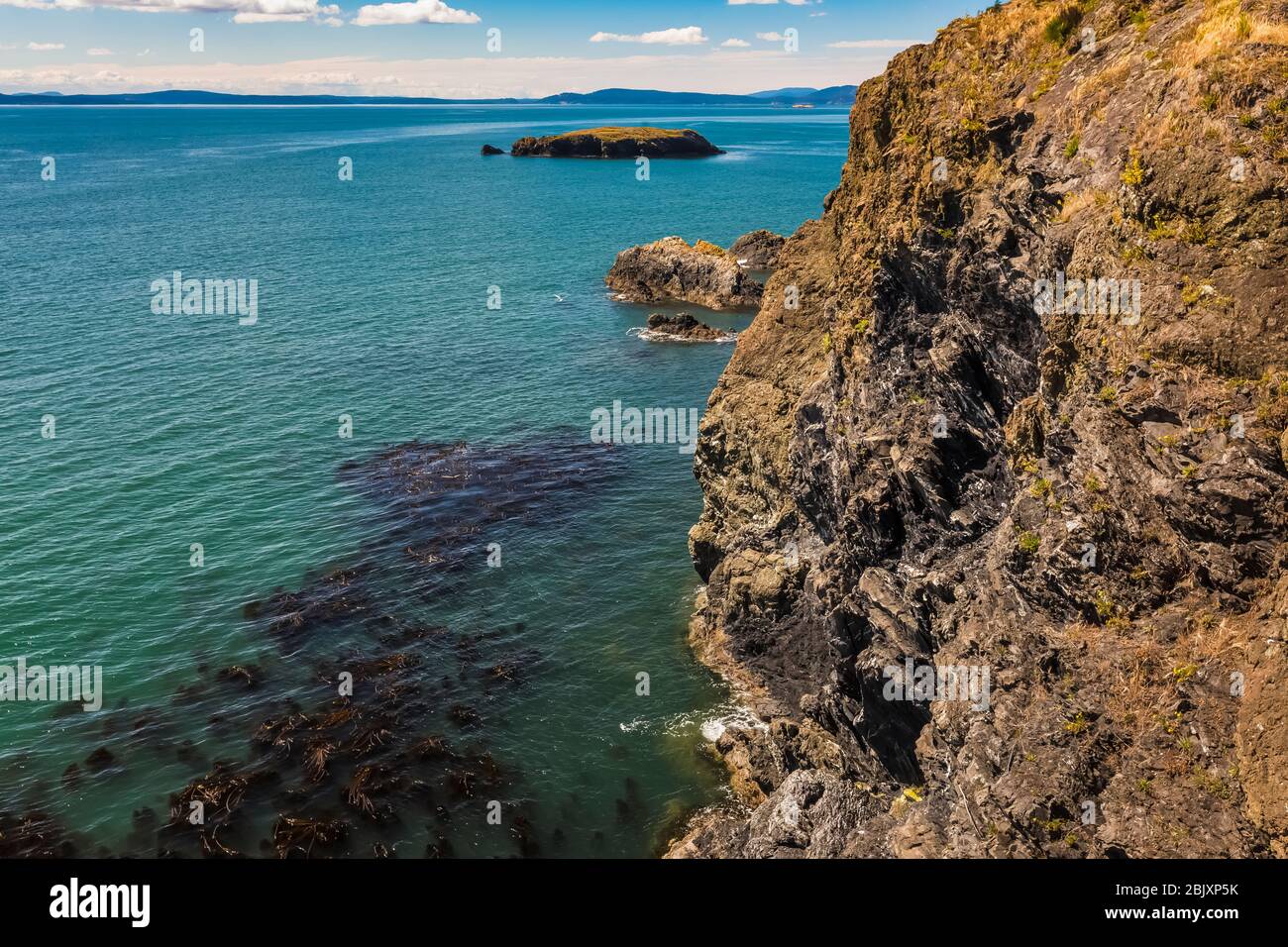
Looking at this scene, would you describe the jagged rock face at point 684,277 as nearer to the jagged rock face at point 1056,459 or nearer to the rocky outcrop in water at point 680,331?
the rocky outcrop in water at point 680,331

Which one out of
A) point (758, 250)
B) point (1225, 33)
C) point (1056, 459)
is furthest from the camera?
point (758, 250)

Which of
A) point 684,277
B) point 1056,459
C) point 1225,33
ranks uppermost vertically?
point 1225,33

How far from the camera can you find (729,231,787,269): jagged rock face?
127m

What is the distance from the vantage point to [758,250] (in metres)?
129

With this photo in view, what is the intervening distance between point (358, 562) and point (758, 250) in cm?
9149

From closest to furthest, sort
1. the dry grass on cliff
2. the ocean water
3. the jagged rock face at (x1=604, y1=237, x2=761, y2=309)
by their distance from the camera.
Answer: the dry grass on cliff
the ocean water
the jagged rock face at (x1=604, y1=237, x2=761, y2=309)

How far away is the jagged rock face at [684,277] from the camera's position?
363 ft

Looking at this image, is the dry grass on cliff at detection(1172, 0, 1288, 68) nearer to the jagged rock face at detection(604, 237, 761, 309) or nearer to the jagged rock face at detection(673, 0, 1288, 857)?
the jagged rock face at detection(673, 0, 1288, 857)

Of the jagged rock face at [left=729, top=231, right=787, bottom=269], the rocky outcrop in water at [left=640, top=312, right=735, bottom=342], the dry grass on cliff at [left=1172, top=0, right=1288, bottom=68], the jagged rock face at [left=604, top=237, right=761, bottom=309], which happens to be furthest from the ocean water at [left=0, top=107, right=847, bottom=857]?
the dry grass on cliff at [left=1172, top=0, right=1288, bottom=68]

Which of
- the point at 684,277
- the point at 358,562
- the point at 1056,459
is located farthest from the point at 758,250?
the point at 1056,459

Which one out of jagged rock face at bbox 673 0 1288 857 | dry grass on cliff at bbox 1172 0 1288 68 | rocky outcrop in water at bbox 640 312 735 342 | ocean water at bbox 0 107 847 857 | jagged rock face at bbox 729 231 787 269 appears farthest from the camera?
jagged rock face at bbox 729 231 787 269

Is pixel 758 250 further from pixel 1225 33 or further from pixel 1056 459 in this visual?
pixel 1056 459

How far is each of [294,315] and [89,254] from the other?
4722cm

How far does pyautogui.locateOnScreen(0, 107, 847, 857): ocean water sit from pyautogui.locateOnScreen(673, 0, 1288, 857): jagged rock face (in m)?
8.70
